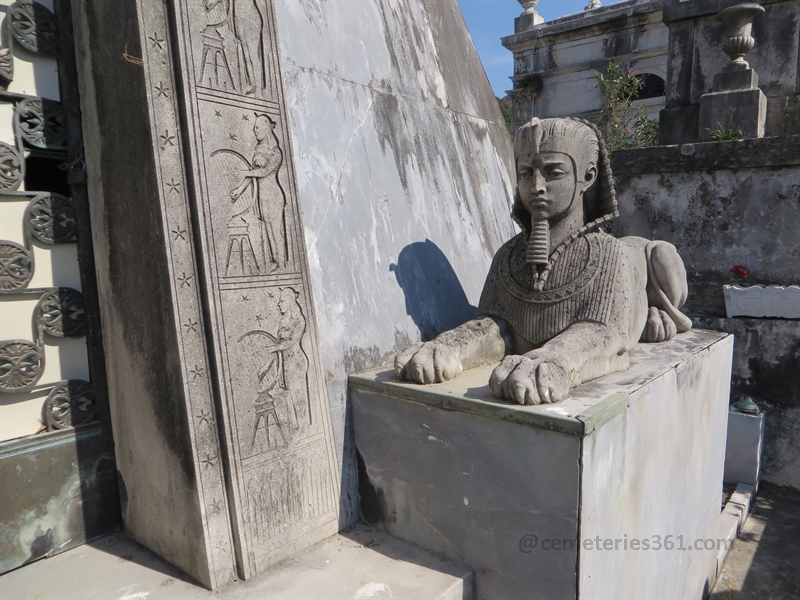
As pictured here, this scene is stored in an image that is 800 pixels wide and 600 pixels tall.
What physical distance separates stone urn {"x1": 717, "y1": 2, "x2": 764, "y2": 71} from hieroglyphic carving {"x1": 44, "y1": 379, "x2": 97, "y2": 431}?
5.80 meters

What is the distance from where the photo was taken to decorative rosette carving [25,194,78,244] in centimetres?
225

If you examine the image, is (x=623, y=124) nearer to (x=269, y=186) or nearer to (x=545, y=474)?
(x=269, y=186)

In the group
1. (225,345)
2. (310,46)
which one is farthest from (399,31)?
(225,345)

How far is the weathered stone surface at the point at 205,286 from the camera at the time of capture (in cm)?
205

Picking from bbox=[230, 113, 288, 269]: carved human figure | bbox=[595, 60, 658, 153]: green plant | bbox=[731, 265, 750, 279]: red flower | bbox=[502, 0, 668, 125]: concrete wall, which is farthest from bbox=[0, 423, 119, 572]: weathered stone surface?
bbox=[502, 0, 668, 125]: concrete wall

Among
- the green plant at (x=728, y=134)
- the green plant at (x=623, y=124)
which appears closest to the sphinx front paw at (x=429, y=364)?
the green plant at (x=728, y=134)

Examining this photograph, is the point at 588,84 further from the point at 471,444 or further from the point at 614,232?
the point at 471,444

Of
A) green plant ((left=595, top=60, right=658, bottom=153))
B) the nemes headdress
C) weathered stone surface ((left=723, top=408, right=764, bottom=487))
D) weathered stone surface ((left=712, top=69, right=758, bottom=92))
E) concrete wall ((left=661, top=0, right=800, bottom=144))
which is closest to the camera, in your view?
the nemes headdress

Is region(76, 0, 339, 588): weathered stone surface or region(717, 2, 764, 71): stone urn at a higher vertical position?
region(717, 2, 764, 71): stone urn

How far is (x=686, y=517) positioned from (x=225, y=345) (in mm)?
2500

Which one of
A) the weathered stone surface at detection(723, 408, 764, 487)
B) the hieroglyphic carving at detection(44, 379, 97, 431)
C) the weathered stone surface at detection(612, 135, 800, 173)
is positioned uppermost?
the weathered stone surface at detection(612, 135, 800, 173)

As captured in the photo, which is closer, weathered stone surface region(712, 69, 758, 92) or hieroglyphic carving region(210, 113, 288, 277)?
hieroglyphic carving region(210, 113, 288, 277)

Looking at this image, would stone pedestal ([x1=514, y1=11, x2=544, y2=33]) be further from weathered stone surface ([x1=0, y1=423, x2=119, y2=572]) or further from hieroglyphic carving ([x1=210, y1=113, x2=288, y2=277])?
weathered stone surface ([x1=0, y1=423, x2=119, y2=572])

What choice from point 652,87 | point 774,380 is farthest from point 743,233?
point 652,87
